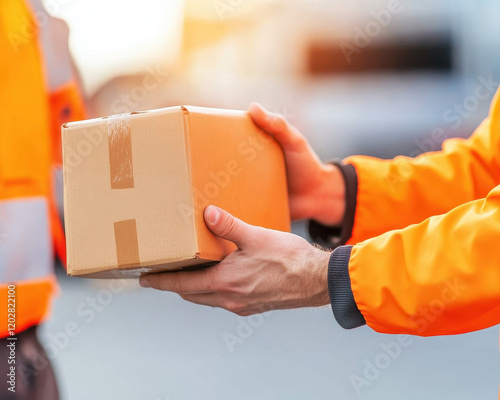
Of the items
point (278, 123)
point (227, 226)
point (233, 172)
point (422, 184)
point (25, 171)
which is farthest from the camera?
point (422, 184)

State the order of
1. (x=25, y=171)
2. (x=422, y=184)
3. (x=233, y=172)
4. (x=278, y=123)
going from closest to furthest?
(x=233, y=172) < (x=25, y=171) < (x=278, y=123) < (x=422, y=184)

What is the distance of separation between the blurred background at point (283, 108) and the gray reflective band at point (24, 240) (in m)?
0.56

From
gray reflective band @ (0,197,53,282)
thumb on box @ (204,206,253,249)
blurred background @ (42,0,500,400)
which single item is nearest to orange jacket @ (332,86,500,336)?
thumb on box @ (204,206,253,249)

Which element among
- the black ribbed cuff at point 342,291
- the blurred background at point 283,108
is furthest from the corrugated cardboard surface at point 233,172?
the blurred background at point 283,108

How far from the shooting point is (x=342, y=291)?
1.32 meters

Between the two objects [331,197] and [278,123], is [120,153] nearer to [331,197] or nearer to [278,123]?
[278,123]

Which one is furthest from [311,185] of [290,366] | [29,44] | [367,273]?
[290,366]

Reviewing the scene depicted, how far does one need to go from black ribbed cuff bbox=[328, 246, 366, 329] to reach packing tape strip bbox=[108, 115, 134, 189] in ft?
1.48

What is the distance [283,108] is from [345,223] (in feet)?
17.5

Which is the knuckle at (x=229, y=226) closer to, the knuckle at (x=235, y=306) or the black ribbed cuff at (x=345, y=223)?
the knuckle at (x=235, y=306)

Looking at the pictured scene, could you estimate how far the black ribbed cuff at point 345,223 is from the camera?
1849 millimetres

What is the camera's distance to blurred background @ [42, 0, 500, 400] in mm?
3230

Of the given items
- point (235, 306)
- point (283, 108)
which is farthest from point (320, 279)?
point (283, 108)

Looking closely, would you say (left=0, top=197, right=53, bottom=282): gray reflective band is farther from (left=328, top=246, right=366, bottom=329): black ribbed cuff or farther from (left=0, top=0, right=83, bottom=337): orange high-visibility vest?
(left=328, top=246, right=366, bottom=329): black ribbed cuff
